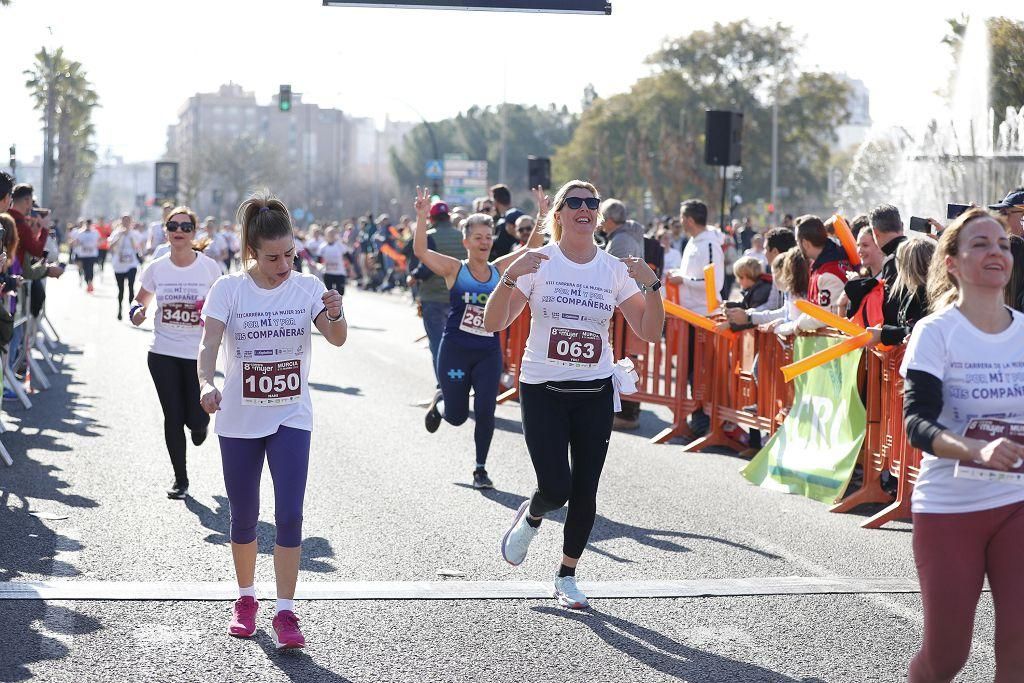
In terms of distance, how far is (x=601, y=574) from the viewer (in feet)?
24.0

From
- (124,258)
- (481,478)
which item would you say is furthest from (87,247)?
(481,478)

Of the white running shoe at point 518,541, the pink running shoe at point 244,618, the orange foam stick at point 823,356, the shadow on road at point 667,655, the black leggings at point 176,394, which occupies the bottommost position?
the shadow on road at point 667,655

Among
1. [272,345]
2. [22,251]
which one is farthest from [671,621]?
[22,251]

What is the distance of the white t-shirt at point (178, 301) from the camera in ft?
29.9

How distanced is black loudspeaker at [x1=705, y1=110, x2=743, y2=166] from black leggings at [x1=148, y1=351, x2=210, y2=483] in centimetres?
1287

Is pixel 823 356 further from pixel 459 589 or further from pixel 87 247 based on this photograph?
pixel 87 247

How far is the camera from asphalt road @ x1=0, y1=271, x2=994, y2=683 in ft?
18.6

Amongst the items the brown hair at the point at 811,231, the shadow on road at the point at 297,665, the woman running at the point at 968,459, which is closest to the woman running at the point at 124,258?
the brown hair at the point at 811,231

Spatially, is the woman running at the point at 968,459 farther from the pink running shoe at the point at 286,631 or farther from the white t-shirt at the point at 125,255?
the white t-shirt at the point at 125,255

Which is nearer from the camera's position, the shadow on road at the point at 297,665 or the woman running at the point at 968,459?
the woman running at the point at 968,459

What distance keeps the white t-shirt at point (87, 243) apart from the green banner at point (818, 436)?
26715mm

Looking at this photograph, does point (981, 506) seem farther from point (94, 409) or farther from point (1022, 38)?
point (1022, 38)

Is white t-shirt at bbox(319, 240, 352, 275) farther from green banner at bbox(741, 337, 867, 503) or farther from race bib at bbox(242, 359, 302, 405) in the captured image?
race bib at bbox(242, 359, 302, 405)

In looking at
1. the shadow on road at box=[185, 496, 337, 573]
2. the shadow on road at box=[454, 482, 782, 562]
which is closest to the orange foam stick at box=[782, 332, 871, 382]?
the shadow on road at box=[454, 482, 782, 562]
